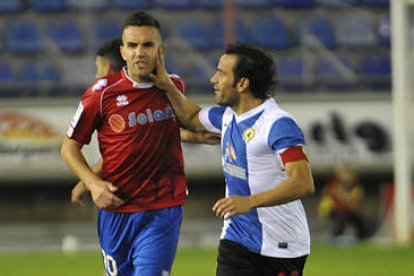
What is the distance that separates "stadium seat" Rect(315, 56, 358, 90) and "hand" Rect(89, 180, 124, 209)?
1921 centimetres

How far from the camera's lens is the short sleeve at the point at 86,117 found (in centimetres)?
801

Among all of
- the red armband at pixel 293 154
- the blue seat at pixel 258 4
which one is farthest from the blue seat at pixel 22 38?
the red armband at pixel 293 154

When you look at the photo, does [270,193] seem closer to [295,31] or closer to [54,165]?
[54,165]

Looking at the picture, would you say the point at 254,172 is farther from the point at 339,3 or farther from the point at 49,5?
the point at 49,5

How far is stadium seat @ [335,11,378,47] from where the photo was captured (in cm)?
2791

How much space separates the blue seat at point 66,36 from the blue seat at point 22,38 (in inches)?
13.9

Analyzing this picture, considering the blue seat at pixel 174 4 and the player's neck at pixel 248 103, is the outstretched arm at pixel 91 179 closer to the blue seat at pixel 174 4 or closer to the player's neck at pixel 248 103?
the player's neck at pixel 248 103

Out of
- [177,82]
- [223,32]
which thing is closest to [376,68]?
[223,32]

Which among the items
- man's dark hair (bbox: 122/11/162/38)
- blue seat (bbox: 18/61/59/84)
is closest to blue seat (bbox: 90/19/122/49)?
blue seat (bbox: 18/61/59/84)

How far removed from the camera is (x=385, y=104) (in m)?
26.3

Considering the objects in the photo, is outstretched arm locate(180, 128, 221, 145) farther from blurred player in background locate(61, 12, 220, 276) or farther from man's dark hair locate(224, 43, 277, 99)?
man's dark hair locate(224, 43, 277, 99)

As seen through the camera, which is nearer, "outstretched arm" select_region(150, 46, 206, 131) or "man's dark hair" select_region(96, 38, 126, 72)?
"outstretched arm" select_region(150, 46, 206, 131)

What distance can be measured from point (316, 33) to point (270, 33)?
1.12 meters

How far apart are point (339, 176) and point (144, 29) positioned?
16.6 m
